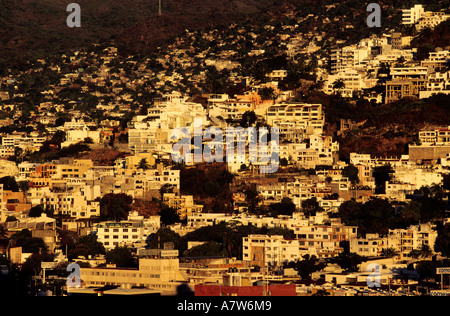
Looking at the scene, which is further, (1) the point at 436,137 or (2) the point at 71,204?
(1) the point at 436,137

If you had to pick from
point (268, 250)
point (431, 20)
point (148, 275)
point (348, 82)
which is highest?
point (431, 20)

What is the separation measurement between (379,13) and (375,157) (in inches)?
1477

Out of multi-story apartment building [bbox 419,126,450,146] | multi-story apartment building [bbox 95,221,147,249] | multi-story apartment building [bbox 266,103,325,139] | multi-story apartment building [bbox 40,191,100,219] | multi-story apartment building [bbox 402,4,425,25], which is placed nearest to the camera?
multi-story apartment building [bbox 95,221,147,249]

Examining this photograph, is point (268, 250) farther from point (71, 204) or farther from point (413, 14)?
point (413, 14)

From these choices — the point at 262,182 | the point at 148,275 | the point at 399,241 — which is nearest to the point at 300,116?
the point at 262,182

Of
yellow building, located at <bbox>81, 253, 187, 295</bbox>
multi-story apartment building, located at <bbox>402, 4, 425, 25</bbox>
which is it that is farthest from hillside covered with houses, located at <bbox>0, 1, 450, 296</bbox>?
multi-story apartment building, located at <bbox>402, 4, 425, 25</bbox>

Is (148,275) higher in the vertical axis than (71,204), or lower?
lower

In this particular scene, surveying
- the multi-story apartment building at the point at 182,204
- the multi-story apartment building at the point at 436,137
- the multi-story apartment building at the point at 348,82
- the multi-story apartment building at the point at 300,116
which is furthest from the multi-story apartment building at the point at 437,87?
the multi-story apartment building at the point at 182,204

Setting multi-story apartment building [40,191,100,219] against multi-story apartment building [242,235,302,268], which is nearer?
multi-story apartment building [242,235,302,268]

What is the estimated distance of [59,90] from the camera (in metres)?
121

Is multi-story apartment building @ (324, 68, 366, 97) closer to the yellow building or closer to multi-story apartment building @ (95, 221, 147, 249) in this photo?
multi-story apartment building @ (95, 221, 147, 249)

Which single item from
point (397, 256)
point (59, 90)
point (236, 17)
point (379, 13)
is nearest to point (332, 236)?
point (397, 256)

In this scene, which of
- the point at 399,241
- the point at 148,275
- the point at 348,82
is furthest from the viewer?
the point at 348,82

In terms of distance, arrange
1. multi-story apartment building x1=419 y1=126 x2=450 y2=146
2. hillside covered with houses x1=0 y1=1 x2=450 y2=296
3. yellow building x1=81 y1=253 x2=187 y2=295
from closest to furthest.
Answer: yellow building x1=81 y1=253 x2=187 y2=295
hillside covered with houses x1=0 y1=1 x2=450 y2=296
multi-story apartment building x1=419 y1=126 x2=450 y2=146
